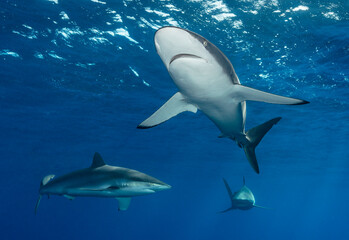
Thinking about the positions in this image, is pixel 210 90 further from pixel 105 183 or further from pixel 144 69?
pixel 144 69

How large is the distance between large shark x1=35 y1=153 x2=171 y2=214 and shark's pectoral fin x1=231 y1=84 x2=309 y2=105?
2.63m

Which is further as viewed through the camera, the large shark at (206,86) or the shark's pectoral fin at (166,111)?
the shark's pectoral fin at (166,111)

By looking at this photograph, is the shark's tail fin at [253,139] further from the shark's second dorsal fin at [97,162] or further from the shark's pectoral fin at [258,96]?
the shark's second dorsal fin at [97,162]

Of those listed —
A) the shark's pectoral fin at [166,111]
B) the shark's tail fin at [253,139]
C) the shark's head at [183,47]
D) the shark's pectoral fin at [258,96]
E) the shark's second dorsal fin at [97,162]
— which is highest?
the shark's head at [183,47]

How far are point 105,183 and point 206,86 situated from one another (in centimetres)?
368

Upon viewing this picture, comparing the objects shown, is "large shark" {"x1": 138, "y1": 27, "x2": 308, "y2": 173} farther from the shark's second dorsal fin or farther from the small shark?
the small shark

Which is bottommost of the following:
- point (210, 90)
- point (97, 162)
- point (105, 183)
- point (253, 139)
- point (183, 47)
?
point (97, 162)

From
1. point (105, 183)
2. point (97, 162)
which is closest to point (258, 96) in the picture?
point (105, 183)

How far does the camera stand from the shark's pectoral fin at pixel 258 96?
3591mm

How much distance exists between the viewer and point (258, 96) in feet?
13.0

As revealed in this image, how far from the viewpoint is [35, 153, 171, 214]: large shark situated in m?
5.71

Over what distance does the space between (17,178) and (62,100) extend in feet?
135

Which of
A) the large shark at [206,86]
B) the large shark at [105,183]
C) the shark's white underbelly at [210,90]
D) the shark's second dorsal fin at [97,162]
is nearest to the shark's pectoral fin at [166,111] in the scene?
the large shark at [206,86]

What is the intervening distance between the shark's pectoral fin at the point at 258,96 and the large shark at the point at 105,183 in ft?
8.64
